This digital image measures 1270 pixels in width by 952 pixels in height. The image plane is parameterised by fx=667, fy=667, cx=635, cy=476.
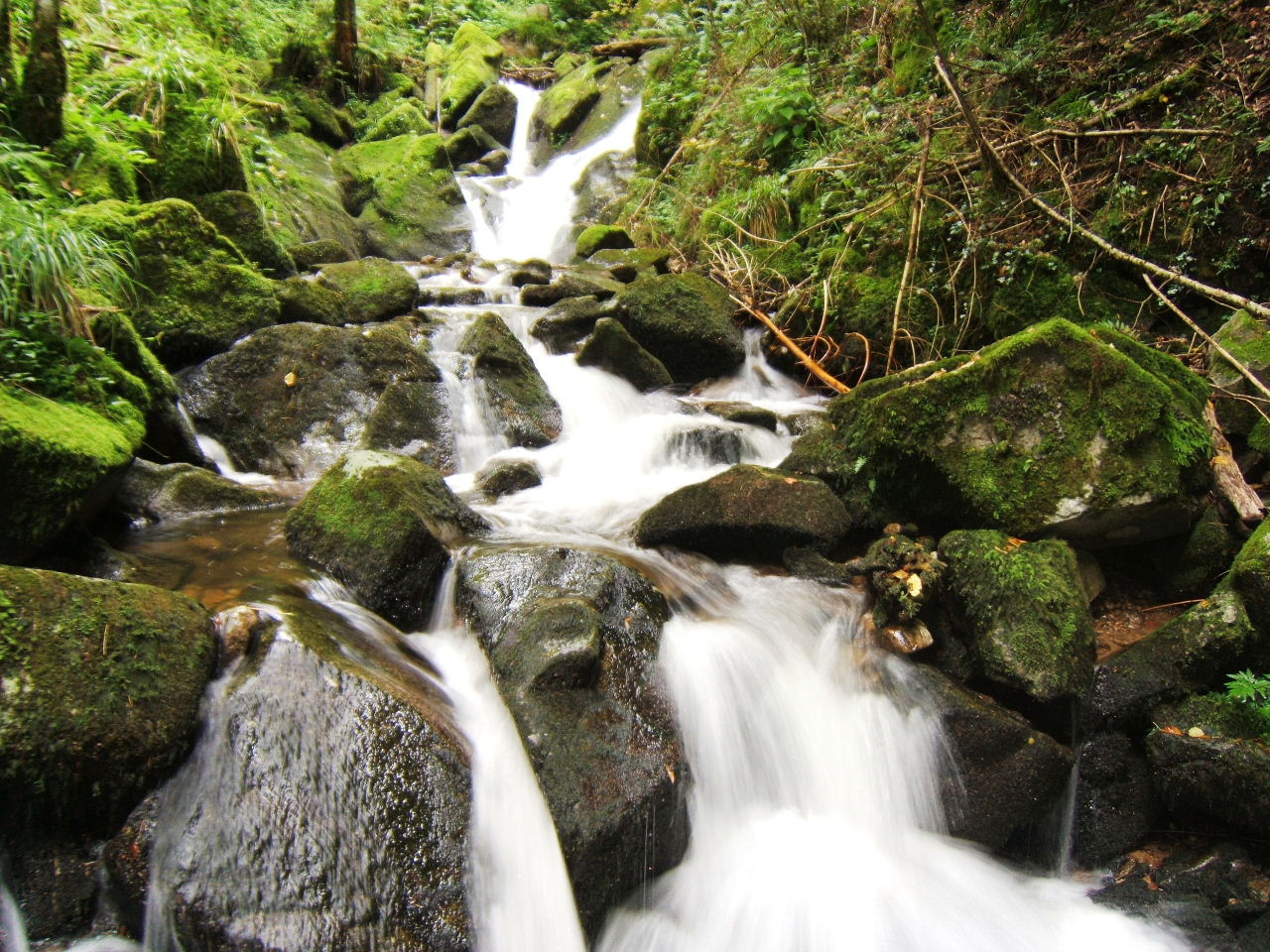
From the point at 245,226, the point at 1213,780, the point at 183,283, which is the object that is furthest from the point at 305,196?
the point at 1213,780

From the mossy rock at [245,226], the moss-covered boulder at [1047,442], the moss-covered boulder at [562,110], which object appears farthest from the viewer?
the moss-covered boulder at [562,110]

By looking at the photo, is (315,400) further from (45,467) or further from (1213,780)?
(1213,780)

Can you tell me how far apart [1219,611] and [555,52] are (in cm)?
2291

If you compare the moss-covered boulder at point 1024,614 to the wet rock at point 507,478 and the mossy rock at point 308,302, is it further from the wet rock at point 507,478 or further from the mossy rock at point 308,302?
the mossy rock at point 308,302

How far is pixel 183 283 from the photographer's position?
17.8 feet

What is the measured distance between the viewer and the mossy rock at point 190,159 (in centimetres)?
629

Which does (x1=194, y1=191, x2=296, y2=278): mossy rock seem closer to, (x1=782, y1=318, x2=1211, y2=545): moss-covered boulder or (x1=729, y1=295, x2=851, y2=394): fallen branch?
(x1=729, y1=295, x2=851, y2=394): fallen branch

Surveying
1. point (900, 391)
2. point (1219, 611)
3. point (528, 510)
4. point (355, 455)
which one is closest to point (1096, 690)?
point (1219, 611)

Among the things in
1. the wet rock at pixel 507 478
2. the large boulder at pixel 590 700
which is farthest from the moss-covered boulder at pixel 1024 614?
the wet rock at pixel 507 478

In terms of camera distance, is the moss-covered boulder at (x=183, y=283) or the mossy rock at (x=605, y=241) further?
the mossy rock at (x=605, y=241)

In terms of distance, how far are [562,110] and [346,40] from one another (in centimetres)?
481

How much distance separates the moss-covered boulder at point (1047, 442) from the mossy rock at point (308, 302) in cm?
508

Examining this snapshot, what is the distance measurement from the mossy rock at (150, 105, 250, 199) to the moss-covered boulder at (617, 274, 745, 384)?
4.17 meters

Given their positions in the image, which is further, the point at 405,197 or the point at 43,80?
the point at 405,197
